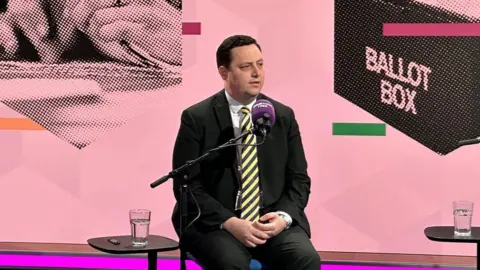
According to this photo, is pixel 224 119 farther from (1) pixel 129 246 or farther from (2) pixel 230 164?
(1) pixel 129 246

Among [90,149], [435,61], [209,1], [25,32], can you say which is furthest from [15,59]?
[435,61]

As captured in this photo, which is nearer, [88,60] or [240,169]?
[240,169]

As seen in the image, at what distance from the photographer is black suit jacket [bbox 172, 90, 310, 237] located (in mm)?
4102

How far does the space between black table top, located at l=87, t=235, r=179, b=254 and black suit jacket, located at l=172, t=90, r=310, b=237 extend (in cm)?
10

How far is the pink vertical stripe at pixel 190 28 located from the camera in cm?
528

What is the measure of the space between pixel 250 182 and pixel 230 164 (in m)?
0.13

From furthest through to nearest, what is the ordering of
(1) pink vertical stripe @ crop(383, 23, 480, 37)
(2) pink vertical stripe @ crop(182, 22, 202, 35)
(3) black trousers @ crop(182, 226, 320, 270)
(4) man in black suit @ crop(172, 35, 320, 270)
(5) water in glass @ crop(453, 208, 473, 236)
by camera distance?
(2) pink vertical stripe @ crop(182, 22, 202, 35), (1) pink vertical stripe @ crop(383, 23, 480, 37), (5) water in glass @ crop(453, 208, 473, 236), (4) man in black suit @ crop(172, 35, 320, 270), (3) black trousers @ crop(182, 226, 320, 270)

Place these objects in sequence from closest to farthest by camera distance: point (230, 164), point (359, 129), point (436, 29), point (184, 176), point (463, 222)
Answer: point (184, 176), point (230, 164), point (463, 222), point (436, 29), point (359, 129)

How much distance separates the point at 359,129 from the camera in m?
5.15

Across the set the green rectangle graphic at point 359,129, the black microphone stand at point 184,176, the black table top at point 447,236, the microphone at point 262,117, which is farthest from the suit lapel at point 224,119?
the green rectangle graphic at point 359,129

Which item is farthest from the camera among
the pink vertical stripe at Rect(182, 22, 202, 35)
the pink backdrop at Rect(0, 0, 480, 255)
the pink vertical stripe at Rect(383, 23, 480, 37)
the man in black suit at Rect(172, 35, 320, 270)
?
the pink vertical stripe at Rect(182, 22, 202, 35)

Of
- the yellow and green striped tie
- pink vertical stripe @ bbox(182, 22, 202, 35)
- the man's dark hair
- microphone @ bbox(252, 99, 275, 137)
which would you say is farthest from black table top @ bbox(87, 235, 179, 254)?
pink vertical stripe @ bbox(182, 22, 202, 35)

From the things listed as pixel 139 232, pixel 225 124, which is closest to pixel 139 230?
pixel 139 232

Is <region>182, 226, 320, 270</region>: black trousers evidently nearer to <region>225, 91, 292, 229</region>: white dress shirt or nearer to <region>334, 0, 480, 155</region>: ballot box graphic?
<region>225, 91, 292, 229</region>: white dress shirt
